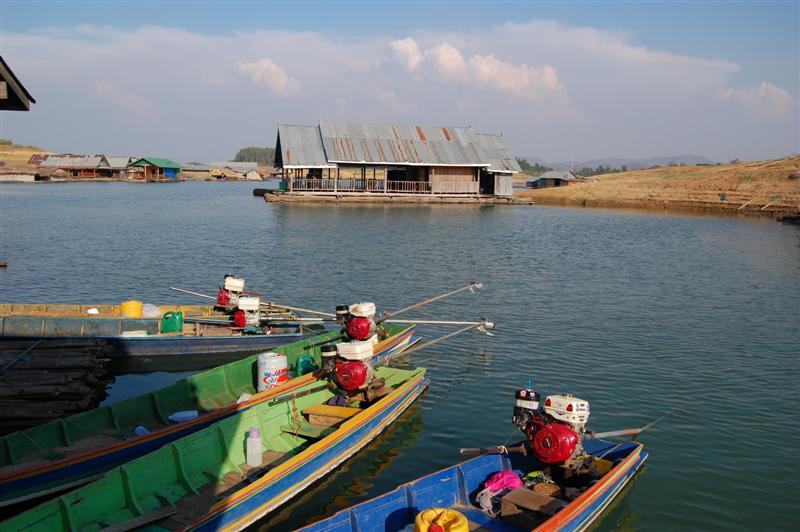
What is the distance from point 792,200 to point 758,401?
55.6 meters

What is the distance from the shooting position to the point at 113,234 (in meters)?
44.1

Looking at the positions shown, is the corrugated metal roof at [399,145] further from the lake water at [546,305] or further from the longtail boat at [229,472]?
the longtail boat at [229,472]

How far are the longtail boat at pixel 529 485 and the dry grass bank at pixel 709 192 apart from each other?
197 ft

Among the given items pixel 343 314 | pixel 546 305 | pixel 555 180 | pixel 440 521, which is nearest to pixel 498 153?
pixel 555 180

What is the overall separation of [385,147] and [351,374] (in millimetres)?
54133

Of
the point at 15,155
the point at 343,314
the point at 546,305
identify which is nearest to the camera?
the point at 343,314

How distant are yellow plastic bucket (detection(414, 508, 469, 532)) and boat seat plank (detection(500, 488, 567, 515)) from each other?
1919mm

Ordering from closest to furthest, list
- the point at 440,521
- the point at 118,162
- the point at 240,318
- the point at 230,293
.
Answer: the point at 440,521
the point at 240,318
the point at 230,293
the point at 118,162

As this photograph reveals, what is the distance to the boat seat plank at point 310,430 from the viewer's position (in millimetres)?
12359

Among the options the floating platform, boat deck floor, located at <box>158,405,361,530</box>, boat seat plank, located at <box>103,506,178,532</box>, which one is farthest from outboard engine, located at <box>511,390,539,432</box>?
the floating platform

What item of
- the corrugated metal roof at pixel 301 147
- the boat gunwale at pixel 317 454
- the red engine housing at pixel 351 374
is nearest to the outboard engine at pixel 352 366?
the red engine housing at pixel 351 374

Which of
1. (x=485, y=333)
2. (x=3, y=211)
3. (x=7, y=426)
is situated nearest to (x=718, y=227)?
(x=485, y=333)

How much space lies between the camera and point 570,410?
1041 centimetres

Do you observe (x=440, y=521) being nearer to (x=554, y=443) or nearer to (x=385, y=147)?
(x=554, y=443)
